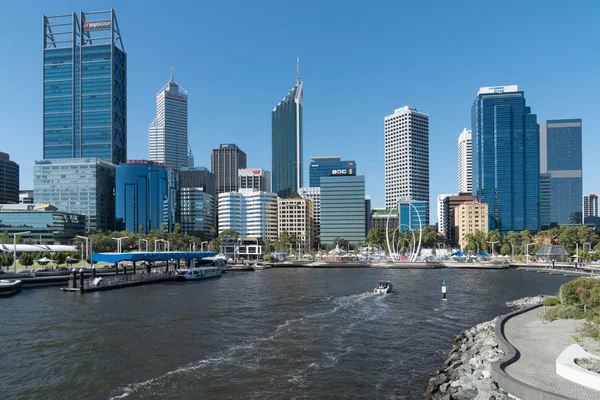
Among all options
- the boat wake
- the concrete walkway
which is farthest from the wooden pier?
the concrete walkway

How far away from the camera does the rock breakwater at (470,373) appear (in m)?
28.6

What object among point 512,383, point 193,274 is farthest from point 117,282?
point 512,383

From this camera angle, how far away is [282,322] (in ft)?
198

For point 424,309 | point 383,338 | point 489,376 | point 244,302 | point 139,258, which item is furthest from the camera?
point 139,258

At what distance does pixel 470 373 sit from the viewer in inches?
1319

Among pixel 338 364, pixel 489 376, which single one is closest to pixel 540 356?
pixel 489 376

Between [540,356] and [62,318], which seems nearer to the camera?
[540,356]

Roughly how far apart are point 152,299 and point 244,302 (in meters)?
17.6

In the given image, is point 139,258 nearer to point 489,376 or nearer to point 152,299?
point 152,299

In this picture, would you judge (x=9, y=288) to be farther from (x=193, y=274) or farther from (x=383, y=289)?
(x=383, y=289)

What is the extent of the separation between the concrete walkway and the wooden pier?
80409mm

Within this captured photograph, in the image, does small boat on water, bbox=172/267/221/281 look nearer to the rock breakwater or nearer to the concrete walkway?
the rock breakwater

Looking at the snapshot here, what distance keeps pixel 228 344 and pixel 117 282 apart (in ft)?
213

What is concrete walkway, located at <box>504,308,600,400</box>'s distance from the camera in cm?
2542
